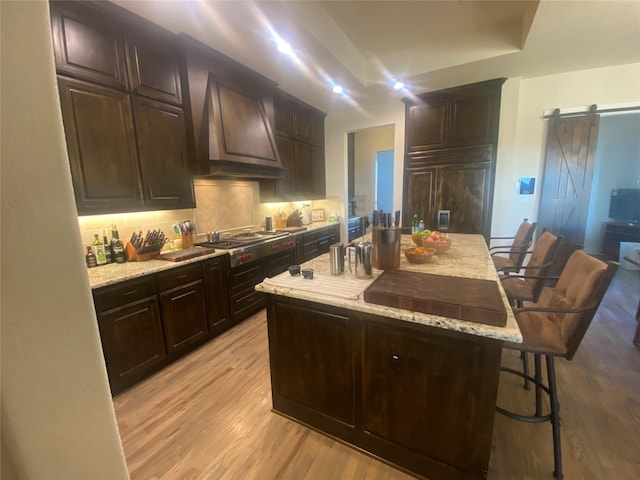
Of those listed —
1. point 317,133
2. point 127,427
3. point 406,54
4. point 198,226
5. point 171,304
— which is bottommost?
point 127,427

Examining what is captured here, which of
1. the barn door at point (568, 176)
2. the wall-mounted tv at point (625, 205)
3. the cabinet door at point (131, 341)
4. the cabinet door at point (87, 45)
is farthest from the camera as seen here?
the wall-mounted tv at point (625, 205)

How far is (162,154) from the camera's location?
2.36m

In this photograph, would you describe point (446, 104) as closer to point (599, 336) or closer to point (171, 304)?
point (599, 336)

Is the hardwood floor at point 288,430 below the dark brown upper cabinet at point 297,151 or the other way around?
below

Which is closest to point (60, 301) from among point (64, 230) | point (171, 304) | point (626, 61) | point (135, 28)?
point (64, 230)

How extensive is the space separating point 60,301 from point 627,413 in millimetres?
2862

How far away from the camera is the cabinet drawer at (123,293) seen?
1763mm

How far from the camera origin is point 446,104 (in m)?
3.64

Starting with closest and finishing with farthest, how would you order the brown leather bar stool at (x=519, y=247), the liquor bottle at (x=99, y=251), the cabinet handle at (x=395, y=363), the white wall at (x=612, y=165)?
the cabinet handle at (x=395, y=363) → the liquor bottle at (x=99, y=251) → the brown leather bar stool at (x=519, y=247) → the white wall at (x=612, y=165)

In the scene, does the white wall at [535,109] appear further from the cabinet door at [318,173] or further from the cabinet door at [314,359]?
the cabinet door at [314,359]

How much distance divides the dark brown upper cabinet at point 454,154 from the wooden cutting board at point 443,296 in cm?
244

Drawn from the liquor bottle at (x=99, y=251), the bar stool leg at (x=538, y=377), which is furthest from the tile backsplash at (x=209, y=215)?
the bar stool leg at (x=538, y=377)

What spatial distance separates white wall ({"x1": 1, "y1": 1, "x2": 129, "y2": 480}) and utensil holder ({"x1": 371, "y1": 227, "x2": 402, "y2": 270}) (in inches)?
55.7

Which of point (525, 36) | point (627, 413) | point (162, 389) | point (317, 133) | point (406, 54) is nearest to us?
point (627, 413)
